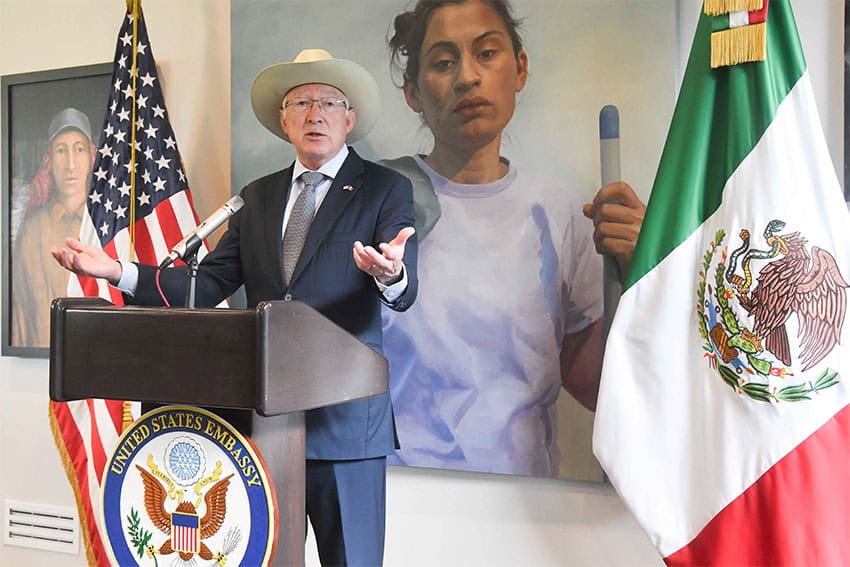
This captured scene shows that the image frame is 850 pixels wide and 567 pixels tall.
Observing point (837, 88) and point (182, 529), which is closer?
point (182, 529)

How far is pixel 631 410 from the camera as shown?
5.99ft

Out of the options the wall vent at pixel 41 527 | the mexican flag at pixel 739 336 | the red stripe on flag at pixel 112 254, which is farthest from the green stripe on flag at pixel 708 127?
the wall vent at pixel 41 527

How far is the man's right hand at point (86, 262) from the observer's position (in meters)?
1.70

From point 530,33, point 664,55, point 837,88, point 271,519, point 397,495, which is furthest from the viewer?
point 397,495

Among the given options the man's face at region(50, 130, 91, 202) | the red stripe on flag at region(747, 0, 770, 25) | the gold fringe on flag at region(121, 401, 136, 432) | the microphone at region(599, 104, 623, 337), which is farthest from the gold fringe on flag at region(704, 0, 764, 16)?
the man's face at region(50, 130, 91, 202)

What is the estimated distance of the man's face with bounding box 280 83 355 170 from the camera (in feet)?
6.44

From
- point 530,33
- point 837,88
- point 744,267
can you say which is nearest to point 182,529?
point 744,267

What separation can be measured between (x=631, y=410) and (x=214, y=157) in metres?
1.49

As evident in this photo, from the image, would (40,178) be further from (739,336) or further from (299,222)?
(739,336)

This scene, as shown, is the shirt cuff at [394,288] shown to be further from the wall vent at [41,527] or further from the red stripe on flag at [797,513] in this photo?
the wall vent at [41,527]

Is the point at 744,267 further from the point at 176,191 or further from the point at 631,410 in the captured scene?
the point at 176,191

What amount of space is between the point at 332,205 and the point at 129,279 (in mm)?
452

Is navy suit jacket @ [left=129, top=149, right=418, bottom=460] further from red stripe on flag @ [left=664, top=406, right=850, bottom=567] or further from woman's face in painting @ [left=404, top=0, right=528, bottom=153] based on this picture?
red stripe on flag @ [left=664, top=406, right=850, bottom=567]

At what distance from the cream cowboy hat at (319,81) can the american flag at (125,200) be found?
1.38 feet
